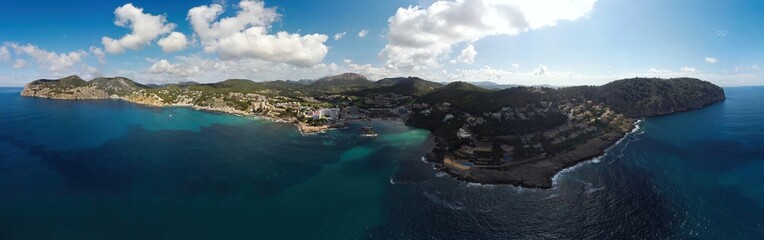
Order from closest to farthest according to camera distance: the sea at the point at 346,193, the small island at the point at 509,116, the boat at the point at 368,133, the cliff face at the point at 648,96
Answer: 1. the sea at the point at 346,193
2. the small island at the point at 509,116
3. the boat at the point at 368,133
4. the cliff face at the point at 648,96

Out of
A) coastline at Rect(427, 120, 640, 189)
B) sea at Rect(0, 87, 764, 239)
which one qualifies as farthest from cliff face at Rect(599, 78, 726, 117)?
coastline at Rect(427, 120, 640, 189)

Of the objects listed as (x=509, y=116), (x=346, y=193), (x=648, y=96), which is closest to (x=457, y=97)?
(x=509, y=116)

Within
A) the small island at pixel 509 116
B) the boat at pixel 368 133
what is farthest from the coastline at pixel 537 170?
the boat at pixel 368 133

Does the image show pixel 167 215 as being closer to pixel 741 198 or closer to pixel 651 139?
pixel 741 198

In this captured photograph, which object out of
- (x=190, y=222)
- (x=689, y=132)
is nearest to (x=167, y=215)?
(x=190, y=222)

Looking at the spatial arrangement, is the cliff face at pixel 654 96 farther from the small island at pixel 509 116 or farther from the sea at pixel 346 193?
the sea at pixel 346 193

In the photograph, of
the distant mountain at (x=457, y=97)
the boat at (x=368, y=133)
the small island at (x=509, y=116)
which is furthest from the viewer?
the distant mountain at (x=457, y=97)
